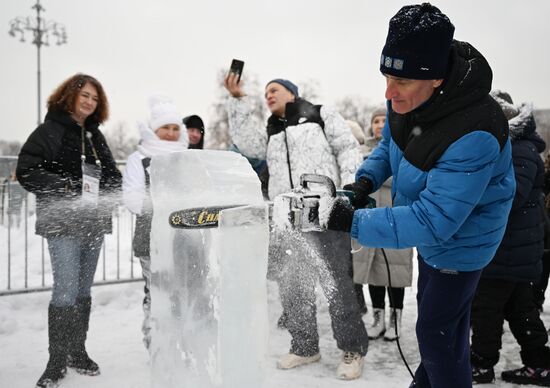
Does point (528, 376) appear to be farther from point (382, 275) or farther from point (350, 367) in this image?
point (382, 275)

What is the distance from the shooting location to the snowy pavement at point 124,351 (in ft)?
9.25

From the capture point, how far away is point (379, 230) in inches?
66.9

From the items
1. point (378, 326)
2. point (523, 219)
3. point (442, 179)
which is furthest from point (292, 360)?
point (442, 179)

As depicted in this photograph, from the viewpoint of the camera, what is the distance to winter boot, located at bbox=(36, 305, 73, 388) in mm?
2709

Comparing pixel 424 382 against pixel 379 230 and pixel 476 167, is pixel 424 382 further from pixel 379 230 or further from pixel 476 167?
pixel 476 167

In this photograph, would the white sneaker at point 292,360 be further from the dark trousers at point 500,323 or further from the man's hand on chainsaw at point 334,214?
the man's hand on chainsaw at point 334,214

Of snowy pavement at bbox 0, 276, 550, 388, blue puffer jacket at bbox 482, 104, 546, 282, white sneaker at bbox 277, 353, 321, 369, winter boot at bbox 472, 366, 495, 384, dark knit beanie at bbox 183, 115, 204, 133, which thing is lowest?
snowy pavement at bbox 0, 276, 550, 388

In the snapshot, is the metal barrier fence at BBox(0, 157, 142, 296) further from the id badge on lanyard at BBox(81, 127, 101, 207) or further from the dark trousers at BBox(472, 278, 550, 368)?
the dark trousers at BBox(472, 278, 550, 368)

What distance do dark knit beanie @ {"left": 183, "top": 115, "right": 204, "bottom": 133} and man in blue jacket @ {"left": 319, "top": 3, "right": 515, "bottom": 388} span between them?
2.51 m

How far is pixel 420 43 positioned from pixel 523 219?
5.52 ft

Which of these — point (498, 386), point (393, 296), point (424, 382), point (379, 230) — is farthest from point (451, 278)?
point (393, 296)

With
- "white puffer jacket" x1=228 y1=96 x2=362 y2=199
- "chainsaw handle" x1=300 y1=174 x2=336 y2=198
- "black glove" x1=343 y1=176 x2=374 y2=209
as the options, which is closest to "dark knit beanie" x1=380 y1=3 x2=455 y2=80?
"chainsaw handle" x1=300 y1=174 x2=336 y2=198

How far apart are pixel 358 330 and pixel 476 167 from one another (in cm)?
165

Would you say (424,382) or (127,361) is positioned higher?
(424,382)
